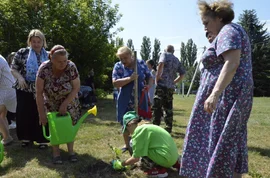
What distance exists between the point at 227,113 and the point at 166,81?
3141 millimetres

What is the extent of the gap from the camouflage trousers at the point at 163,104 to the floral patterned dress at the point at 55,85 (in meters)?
2.15

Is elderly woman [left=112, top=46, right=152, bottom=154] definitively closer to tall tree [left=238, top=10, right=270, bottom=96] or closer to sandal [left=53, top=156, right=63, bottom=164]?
sandal [left=53, top=156, right=63, bottom=164]

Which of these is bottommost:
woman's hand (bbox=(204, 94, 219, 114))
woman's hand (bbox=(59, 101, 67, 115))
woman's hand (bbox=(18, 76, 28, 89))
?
woman's hand (bbox=(59, 101, 67, 115))

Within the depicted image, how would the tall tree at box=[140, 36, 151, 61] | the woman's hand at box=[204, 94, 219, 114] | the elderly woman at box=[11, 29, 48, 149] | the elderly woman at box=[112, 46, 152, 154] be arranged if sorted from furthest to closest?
1. the tall tree at box=[140, 36, 151, 61]
2. the elderly woman at box=[11, 29, 48, 149]
3. the elderly woman at box=[112, 46, 152, 154]
4. the woman's hand at box=[204, 94, 219, 114]

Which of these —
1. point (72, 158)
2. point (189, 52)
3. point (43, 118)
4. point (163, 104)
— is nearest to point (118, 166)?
point (72, 158)

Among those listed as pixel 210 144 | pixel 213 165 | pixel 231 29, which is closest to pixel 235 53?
pixel 231 29

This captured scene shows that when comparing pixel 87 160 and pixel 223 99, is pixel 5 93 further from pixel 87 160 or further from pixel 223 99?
pixel 223 99

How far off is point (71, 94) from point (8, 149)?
1558 mm

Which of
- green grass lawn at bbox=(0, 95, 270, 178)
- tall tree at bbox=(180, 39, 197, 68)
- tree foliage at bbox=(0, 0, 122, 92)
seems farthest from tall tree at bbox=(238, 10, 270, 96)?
tall tree at bbox=(180, 39, 197, 68)

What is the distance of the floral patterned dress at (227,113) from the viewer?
86.1 inches

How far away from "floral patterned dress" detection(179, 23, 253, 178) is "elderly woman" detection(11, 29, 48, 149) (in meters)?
2.60

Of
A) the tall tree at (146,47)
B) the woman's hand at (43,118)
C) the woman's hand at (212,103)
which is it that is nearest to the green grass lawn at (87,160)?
the woman's hand at (43,118)

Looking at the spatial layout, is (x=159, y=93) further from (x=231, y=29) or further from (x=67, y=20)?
(x=67, y=20)

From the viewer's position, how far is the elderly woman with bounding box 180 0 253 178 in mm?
2123
